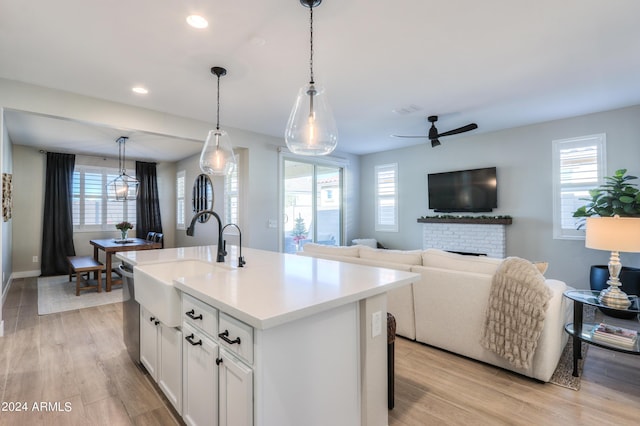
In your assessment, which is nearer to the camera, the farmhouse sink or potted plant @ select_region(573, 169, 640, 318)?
the farmhouse sink

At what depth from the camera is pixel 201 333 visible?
1564 mm

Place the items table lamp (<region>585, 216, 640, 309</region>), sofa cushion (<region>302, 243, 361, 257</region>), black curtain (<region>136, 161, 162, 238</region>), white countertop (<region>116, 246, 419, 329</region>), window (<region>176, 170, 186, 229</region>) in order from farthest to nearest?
window (<region>176, 170, 186, 229</region>) < black curtain (<region>136, 161, 162, 238</region>) < sofa cushion (<region>302, 243, 361, 257</region>) < table lamp (<region>585, 216, 640, 309</region>) < white countertop (<region>116, 246, 419, 329</region>)

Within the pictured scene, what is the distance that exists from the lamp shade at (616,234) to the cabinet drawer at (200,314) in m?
2.90

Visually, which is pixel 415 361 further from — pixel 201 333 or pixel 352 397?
pixel 201 333

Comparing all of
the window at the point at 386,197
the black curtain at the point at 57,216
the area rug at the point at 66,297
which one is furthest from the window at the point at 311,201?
the black curtain at the point at 57,216

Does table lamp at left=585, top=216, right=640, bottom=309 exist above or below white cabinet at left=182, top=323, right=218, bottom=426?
above

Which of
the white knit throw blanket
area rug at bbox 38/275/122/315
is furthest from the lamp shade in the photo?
area rug at bbox 38/275/122/315

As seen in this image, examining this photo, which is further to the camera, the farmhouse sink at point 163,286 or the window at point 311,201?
the window at point 311,201

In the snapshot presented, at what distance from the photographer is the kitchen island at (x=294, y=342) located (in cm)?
121

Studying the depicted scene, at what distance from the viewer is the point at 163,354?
6.54 ft

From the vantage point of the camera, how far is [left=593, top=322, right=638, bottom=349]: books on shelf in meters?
2.20

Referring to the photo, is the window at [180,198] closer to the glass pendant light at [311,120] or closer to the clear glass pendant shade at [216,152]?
the clear glass pendant shade at [216,152]

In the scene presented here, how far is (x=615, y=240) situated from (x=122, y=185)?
24.3 ft

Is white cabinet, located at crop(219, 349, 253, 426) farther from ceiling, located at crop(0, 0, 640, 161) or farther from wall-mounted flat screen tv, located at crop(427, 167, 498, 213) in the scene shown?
wall-mounted flat screen tv, located at crop(427, 167, 498, 213)
